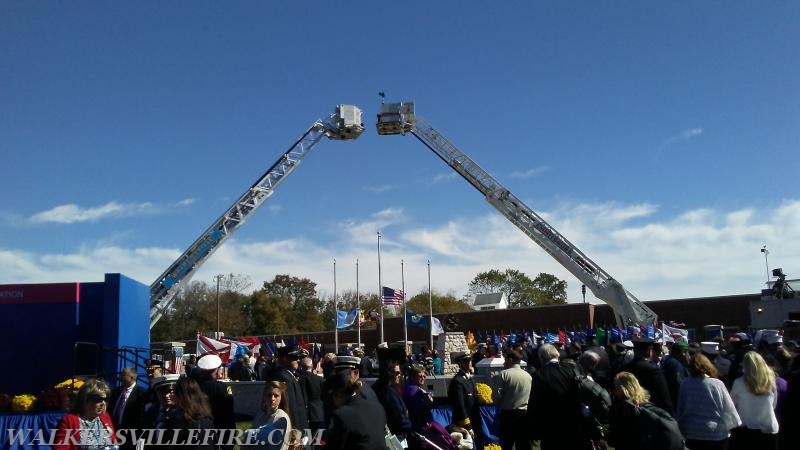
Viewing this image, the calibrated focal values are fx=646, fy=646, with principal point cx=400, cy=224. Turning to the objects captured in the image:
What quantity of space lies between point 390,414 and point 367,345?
4698cm

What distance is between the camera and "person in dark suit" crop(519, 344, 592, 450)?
263 inches

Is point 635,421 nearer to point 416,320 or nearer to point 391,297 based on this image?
point 416,320

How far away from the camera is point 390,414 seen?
676 centimetres

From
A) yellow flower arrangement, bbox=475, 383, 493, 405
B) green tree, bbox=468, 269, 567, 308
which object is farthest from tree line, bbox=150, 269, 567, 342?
yellow flower arrangement, bbox=475, 383, 493, 405

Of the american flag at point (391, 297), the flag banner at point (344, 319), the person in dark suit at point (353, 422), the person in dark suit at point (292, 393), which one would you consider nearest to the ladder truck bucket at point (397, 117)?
the american flag at point (391, 297)

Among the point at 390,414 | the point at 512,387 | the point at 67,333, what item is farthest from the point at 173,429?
the point at 67,333

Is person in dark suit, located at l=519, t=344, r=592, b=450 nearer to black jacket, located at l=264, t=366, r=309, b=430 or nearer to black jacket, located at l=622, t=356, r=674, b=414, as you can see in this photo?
black jacket, located at l=622, t=356, r=674, b=414

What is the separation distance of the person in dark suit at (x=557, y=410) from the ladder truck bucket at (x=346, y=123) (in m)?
29.6


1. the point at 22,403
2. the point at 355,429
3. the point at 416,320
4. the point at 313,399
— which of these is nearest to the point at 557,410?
the point at 355,429

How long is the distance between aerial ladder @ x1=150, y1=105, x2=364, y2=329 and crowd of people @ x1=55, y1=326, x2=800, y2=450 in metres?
23.5

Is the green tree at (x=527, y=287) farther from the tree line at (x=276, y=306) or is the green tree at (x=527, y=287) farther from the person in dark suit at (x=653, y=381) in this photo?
the person in dark suit at (x=653, y=381)

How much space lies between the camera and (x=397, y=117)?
109ft

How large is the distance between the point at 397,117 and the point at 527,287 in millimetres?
57645

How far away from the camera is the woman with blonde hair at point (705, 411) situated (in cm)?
625
